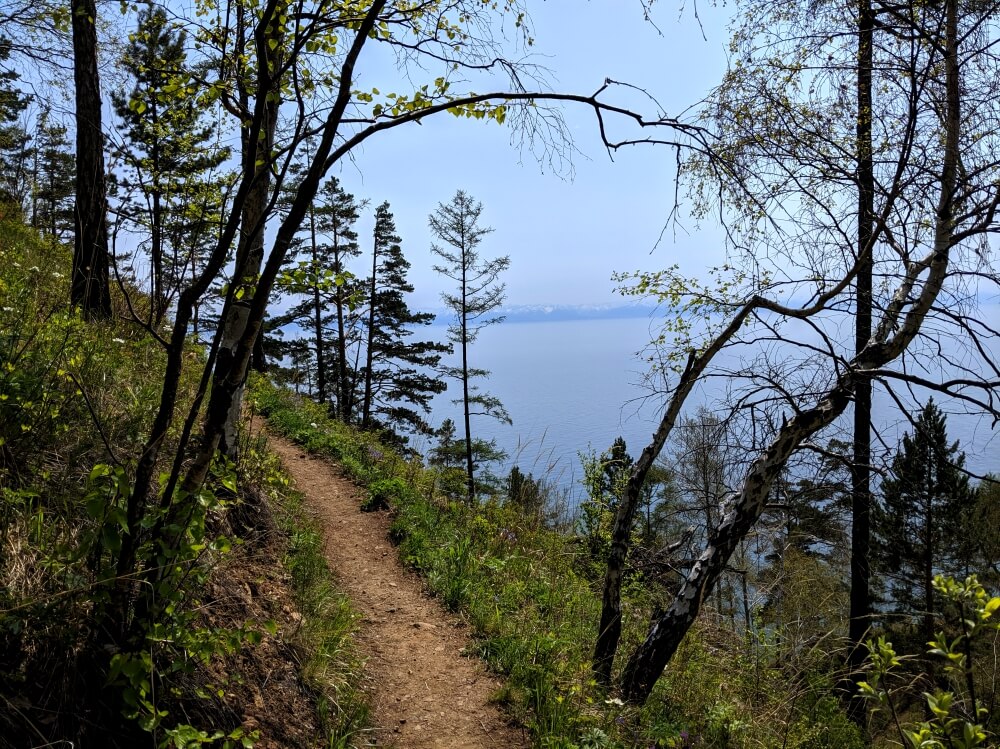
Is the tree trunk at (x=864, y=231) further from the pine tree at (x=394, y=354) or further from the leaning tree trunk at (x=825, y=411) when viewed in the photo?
the pine tree at (x=394, y=354)

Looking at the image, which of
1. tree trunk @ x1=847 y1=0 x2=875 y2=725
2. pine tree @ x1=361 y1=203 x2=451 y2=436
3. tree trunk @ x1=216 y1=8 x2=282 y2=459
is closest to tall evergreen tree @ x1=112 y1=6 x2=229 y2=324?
tree trunk @ x1=216 y1=8 x2=282 y2=459

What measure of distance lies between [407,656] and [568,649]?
4.53 ft

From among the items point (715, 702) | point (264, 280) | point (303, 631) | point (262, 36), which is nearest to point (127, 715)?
point (264, 280)

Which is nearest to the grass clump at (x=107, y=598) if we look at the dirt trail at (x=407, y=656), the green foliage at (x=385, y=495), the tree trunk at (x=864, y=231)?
the dirt trail at (x=407, y=656)

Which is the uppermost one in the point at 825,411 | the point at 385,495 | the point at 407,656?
the point at 825,411

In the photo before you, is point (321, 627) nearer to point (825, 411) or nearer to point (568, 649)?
point (568, 649)

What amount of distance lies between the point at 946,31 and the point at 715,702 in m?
5.85

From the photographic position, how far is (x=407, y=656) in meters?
4.66

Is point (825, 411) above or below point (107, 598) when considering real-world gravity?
above

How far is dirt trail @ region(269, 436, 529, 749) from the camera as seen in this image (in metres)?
3.80

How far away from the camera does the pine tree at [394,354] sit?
2430cm

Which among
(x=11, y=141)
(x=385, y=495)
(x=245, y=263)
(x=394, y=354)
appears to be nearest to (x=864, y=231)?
(x=245, y=263)

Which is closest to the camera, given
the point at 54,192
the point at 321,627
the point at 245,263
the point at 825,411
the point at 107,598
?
the point at 107,598

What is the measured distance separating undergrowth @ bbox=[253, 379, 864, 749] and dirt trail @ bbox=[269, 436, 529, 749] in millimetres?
178
